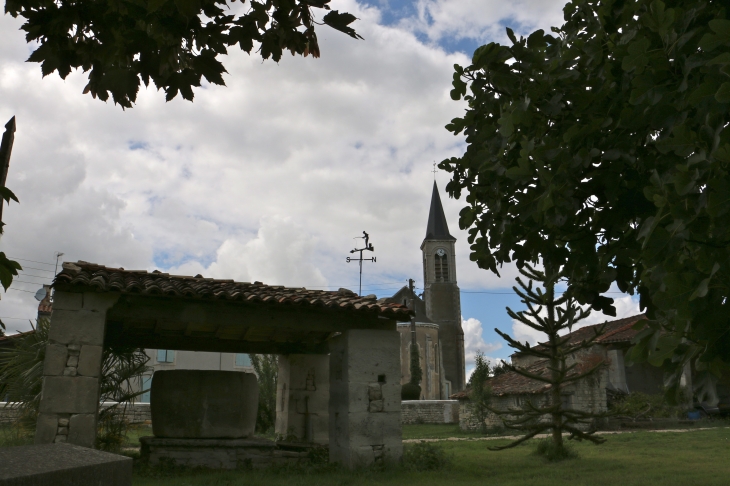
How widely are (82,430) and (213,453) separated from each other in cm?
311

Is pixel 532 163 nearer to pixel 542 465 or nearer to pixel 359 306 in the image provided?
pixel 359 306

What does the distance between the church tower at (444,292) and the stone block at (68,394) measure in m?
40.4

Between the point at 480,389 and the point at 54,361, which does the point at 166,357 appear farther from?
the point at 54,361

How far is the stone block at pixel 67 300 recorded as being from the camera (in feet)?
27.6

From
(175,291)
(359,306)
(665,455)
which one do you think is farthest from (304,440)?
(665,455)

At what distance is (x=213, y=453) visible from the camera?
10758mm

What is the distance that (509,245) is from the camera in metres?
4.68

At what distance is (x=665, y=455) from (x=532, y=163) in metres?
10.3

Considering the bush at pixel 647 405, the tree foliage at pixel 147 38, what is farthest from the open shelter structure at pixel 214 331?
the bush at pixel 647 405

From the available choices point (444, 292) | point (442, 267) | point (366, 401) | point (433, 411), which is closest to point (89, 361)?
point (366, 401)

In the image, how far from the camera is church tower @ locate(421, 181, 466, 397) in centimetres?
4906

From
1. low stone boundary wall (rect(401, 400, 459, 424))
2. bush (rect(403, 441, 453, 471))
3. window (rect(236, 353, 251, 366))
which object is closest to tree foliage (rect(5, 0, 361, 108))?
bush (rect(403, 441, 453, 471))

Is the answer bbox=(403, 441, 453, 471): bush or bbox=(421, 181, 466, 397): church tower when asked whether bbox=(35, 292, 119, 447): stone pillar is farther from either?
bbox=(421, 181, 466, 397): church tower

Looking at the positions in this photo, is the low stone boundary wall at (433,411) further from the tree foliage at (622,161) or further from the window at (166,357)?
the tree foliage at (622,161)
